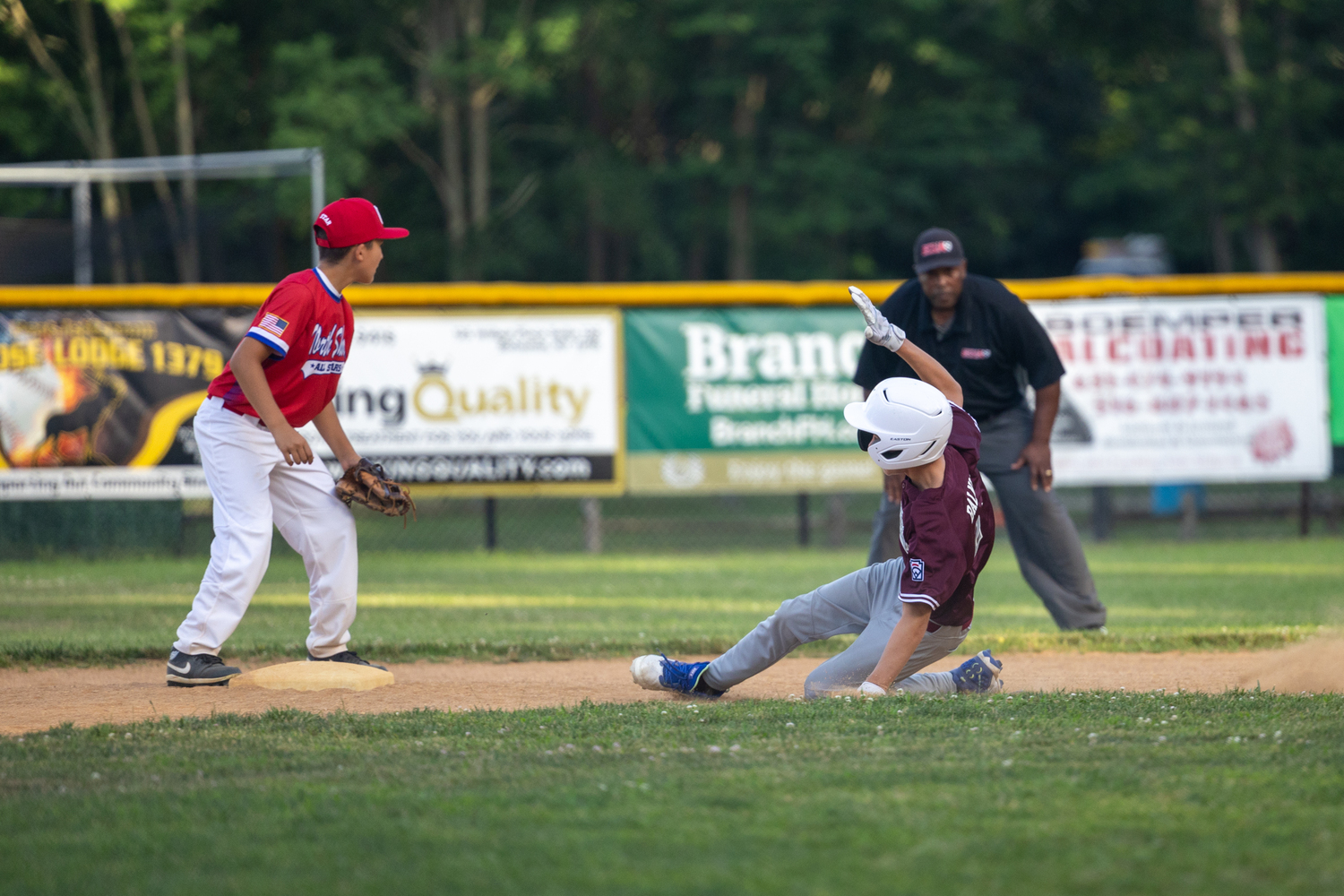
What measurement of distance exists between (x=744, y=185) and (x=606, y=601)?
1920 cm

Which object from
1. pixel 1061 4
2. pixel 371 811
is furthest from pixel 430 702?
pixel 1061 4

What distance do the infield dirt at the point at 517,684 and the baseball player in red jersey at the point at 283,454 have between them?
355mm

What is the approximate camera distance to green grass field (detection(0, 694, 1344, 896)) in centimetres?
297

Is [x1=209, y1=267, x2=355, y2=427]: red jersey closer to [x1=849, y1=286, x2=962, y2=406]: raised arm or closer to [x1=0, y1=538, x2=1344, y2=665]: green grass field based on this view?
[x1=0, y1=538, x2=1344, y2=665]: green grass field

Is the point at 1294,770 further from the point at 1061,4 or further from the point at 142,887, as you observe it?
the point at 1061,4

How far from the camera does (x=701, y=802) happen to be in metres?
3.54

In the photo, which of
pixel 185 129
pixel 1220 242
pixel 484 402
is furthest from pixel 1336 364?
pixel 185 129

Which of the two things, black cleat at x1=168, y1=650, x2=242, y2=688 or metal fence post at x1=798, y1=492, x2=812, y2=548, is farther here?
metal fence post at x1=798, y1=492, x2=812, y2=548

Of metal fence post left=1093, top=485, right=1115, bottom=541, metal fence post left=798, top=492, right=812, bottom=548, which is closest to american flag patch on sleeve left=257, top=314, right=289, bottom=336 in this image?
metal fence post left=798, top=492, right=812, bottom=548

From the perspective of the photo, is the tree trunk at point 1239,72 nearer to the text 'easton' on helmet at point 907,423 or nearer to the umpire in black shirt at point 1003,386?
the umpire in black shirt at point 1003,386

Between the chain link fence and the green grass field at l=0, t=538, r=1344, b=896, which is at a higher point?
the green grass field at l=0, t=538, r=1344, b=896

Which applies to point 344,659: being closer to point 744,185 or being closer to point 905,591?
point 905,591

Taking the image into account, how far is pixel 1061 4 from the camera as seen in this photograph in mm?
26203

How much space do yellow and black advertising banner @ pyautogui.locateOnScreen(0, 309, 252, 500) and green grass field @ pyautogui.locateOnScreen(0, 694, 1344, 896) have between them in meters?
7.13
